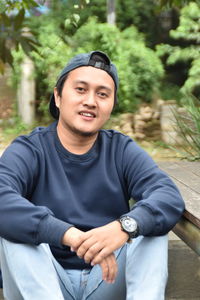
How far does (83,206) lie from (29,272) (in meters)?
0.45

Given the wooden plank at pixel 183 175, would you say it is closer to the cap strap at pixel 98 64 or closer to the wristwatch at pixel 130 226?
the wristwatch at pixel 130 226

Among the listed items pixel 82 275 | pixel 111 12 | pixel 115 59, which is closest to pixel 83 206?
pixel 82 275

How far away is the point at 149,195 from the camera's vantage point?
7.38 feet

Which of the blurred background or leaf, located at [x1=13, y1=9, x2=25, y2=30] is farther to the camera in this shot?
the blurred background

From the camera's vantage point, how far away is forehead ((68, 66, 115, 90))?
2350 millimetres

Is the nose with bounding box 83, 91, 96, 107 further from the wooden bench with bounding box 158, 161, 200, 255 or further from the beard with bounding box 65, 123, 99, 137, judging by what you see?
the wooden bench with bounding box 158, 161, 200, 255

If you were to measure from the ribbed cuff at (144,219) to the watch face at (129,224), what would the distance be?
0.05ft

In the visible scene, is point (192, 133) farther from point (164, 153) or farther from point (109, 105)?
point (164, 153)

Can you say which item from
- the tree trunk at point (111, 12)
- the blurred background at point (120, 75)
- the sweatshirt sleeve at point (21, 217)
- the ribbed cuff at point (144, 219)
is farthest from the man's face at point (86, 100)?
the tree trunk at point (111, 12)

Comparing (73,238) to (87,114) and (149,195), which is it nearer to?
(149,195)

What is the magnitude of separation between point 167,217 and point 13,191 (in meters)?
0.58

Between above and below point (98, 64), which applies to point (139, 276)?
below

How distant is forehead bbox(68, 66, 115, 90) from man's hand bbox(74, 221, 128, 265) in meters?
0.64

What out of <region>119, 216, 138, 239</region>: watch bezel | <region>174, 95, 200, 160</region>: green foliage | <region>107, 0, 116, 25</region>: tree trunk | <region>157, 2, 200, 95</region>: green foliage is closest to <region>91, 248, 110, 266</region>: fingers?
<region>119, 216, 138, 239</region>: watch bezel
